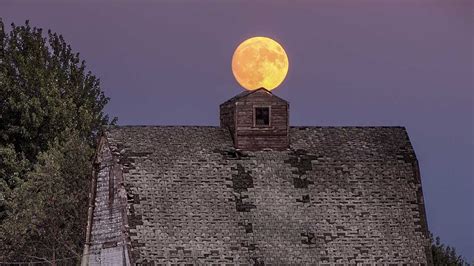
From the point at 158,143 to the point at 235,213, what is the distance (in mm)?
4423

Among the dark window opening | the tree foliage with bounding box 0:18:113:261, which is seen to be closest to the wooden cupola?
the dark window opening

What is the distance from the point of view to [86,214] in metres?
76.9

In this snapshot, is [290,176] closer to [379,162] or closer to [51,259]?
[379,162]

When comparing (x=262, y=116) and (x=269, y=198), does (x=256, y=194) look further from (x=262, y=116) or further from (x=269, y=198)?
(x=262, y=116)

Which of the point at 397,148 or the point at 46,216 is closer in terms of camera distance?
the point at 397,148

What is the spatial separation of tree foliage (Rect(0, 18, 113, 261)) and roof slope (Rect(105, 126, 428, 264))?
28.3 ft

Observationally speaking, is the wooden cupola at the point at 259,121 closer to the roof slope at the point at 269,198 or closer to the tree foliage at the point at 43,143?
the roof slope at the point at 269,198

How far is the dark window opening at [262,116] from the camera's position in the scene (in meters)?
70.9

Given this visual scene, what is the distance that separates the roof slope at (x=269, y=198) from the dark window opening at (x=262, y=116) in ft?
3.92

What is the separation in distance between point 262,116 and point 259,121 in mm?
240

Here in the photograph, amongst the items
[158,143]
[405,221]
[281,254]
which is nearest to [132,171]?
[158,143]

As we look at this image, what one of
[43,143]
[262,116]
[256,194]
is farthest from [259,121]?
[43,143]


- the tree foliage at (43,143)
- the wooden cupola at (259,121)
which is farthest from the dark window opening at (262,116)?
the tree foliage at (43,143)

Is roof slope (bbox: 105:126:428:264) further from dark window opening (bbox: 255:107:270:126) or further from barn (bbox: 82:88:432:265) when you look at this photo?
dark window opening (bbox: 255:107:270:126)
